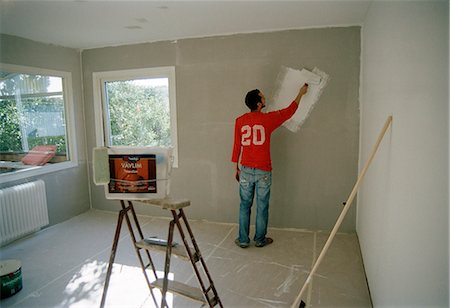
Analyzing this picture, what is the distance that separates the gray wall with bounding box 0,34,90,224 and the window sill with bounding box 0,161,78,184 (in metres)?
0.05

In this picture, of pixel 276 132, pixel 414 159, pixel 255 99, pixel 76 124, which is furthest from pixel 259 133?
pixel 76 124

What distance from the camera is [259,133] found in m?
3.05

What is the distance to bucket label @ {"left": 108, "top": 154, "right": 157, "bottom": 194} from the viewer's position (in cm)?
177

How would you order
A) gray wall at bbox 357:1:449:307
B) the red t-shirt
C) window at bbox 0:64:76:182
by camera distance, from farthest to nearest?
window at bbox 0:64:76:182
the red t-shirt
gray wall at bbox 357:1:449:307

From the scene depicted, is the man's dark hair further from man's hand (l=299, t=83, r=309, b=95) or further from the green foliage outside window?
the green foliage outside window

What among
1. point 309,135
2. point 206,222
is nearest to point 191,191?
point 206,222

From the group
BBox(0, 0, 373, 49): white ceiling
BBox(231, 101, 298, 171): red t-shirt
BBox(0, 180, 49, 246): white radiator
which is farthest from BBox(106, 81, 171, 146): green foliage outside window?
BBox(231, 101, 298, 171): red t-shirt

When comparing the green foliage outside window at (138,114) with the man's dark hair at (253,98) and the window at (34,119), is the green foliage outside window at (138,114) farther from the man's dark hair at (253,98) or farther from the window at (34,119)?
the man's dark hair at (253,98)

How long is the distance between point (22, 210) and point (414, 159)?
3.76 m

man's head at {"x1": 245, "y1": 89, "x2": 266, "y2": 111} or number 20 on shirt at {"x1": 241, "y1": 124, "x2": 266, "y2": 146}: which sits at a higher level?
man's head at {"x1": 245, "y1": 89, "x2": 266, "y2": 111}

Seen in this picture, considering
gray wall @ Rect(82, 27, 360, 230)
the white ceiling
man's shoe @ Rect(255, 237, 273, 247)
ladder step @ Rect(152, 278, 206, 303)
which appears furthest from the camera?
gray wall @ Rect(82, 27, 360, 230)

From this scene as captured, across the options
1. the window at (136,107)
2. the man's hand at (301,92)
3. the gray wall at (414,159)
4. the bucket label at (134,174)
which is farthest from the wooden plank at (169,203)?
the window at (136,107)

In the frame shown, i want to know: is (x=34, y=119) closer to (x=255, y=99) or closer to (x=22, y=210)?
(x=22, y=210)

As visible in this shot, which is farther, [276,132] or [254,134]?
[276,132]
